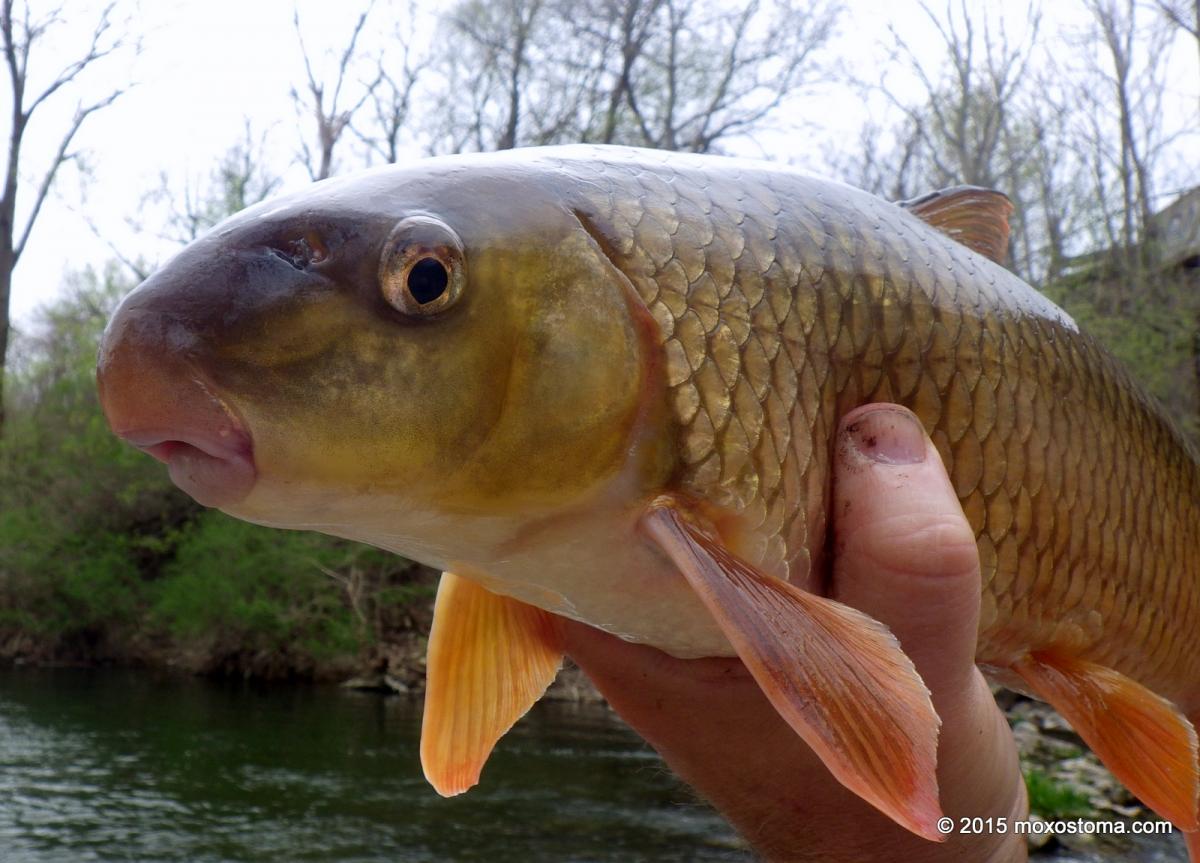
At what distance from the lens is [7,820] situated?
9.02 metres

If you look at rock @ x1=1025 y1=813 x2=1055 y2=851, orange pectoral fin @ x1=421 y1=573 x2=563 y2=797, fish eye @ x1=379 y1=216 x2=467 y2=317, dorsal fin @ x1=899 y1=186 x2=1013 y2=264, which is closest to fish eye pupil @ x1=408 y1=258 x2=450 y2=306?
fish eye @ x1=379 y1=216 x2=467 y2=317

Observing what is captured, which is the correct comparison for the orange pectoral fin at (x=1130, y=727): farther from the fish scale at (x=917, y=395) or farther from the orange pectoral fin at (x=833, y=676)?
the orange pectoral fin at (x=833, y=676)

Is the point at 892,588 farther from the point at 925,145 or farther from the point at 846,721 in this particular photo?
the point at 925,145

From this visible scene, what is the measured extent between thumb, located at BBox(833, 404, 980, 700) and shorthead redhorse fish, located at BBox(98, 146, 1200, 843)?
0.13 feet

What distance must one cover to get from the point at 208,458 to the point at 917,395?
1072 mm

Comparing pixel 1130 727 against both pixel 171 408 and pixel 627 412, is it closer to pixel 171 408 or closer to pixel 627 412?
pixel 627 412

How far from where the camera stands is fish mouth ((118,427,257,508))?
113cm

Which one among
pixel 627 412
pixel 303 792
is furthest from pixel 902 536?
pixel 303 792

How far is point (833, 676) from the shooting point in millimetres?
1219

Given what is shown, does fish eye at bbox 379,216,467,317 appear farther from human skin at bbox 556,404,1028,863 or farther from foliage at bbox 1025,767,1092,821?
foliage at bbox 1025,767,1092,821

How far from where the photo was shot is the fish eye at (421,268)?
3.92 feet

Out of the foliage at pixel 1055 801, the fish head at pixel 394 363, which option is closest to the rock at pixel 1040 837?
the foliage at pixel 1055 801

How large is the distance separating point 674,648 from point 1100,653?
89 cm

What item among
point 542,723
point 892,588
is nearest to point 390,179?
point 892,588
